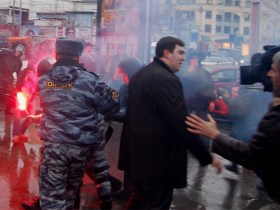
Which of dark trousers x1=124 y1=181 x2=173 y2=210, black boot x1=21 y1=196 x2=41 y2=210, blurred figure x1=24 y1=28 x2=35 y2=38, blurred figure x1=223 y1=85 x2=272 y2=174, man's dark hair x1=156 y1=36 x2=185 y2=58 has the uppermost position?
blurred figure x1=24 y1=28 x2=35 y2=38

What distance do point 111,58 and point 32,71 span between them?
2842 mm

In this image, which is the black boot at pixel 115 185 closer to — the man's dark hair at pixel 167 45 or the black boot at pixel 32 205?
the black boot at pixel 32 205

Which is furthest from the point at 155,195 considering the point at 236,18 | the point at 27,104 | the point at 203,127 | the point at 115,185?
the point at 236,18

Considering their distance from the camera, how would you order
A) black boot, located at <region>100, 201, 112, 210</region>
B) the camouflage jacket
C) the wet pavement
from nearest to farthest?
the camouflage jacket, black boot, located at <region>100, 201, 112, 210</region>, the wet pavement

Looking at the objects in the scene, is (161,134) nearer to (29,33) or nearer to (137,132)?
(137,132)

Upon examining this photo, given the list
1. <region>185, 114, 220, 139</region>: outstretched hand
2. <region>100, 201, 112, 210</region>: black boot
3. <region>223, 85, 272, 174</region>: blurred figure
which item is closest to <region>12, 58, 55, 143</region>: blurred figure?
<region>223, 85, 272, 174</region>: blurred figure

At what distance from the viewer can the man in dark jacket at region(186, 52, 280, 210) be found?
2389mm

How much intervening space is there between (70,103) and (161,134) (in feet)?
2.57

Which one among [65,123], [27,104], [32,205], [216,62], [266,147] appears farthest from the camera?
[216,62]

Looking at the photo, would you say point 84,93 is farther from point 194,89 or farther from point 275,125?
point 194,89

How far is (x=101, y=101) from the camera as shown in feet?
12.0

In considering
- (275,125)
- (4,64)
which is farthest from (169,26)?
(275,125)

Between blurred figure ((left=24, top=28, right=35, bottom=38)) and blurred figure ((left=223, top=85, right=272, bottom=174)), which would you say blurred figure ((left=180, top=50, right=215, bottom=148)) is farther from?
blurred figure ((left=24, top=28, right=35, bottom=38))

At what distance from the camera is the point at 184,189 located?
5.62 metres
